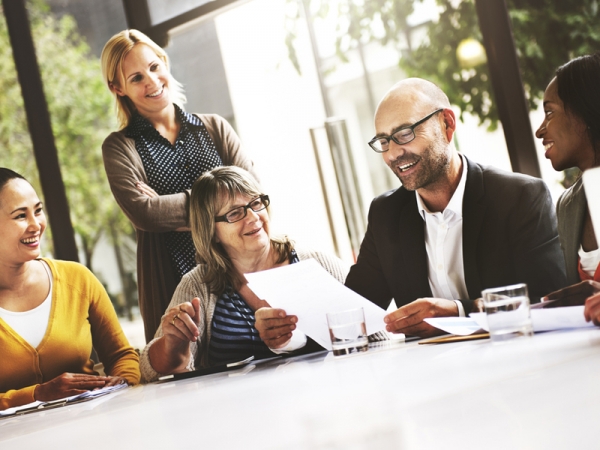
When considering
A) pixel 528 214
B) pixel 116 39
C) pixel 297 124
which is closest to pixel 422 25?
pixel 297 124

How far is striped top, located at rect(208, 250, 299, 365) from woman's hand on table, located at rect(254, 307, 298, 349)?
424 millimetres

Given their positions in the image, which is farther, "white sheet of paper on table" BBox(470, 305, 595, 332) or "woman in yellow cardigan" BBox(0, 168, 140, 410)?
"woman in yellow cardigan" BBox(0, 168, 140, 410)

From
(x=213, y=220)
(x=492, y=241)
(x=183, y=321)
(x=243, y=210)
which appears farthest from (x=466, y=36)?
(x=183, y=321)

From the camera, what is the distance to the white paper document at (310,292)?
178 centimetres

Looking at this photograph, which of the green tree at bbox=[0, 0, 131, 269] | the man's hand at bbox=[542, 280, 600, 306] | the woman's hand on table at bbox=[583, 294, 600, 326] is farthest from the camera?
the green tree at bbox=[0, 0, 131, 269]

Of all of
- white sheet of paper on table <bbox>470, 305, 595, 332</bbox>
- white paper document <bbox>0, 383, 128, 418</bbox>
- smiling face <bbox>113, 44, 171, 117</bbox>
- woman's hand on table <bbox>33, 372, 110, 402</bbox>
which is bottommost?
white paper document <bbox>0, 383, 128, 418</bbox>

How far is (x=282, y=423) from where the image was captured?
967 mm

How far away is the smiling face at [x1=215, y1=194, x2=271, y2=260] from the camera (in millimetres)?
2564

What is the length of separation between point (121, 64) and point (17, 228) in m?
0.94

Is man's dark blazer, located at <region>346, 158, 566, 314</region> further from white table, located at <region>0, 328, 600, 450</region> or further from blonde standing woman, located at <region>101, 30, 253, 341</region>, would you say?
blonde standing woman, located at <region>101, 30, 253, 341</region>

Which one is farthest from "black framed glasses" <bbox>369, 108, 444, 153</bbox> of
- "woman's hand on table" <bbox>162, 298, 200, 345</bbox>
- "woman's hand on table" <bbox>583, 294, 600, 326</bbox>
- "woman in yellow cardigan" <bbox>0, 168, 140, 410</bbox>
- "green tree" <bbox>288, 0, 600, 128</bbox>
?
"woman in yellow cardigan" <bbox>0, 168, 140, 410</bbox>

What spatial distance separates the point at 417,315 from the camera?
1.75 metres

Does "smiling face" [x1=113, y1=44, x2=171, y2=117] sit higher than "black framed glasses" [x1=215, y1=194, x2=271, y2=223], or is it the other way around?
"smiling face" [x1=113, y1=44, x2=171, y2=117]

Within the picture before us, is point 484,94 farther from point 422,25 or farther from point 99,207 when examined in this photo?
point 99,207
